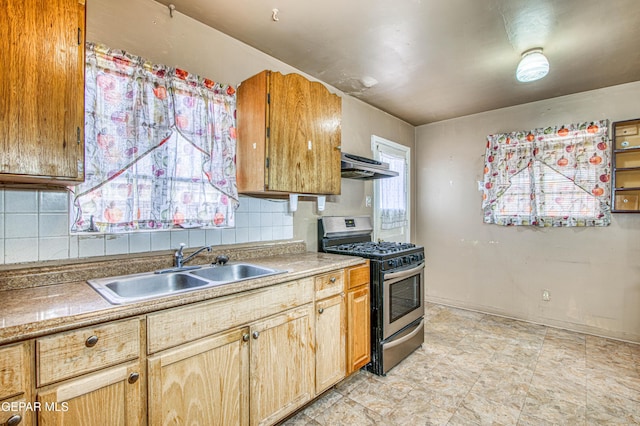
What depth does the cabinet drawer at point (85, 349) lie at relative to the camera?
3.31ft

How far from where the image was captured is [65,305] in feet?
3.79

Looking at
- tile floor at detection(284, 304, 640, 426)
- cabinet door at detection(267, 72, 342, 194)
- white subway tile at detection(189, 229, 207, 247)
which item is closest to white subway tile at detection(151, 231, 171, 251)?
white subway tile at detection(189, 229, 207, 247)

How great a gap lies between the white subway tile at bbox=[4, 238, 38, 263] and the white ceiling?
5.05ft

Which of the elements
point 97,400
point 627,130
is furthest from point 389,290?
point 627,130

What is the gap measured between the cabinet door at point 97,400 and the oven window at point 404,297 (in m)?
1.80

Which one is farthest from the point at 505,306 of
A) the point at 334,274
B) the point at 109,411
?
the point at 109,411

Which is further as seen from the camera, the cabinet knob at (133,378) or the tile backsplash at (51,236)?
the tile backsplash at (51,236)

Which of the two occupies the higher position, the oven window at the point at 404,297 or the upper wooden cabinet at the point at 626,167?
the upper wooden cabinet at the point at 626,167

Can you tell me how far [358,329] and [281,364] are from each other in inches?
29.9

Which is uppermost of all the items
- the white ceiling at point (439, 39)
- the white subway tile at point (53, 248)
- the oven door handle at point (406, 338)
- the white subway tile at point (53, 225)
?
the white ceiling at point (439, 39)

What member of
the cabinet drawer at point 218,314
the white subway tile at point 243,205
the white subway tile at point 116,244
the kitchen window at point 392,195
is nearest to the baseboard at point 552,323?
the kitchen window at point 392,195

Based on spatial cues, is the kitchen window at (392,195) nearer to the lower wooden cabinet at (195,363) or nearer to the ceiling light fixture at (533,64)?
the ceiling light fixture at (533,64)

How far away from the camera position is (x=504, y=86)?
3020mm

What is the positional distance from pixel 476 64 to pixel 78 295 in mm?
3069
